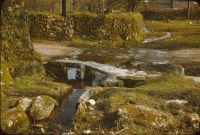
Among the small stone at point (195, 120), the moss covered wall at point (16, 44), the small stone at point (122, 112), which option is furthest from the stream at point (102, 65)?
the small stone at point (195, 120)

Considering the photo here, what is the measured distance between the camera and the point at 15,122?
368 inches

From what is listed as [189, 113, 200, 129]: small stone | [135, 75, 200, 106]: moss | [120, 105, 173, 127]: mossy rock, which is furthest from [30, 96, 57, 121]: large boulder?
[189, 113, 200, 129]: small stone

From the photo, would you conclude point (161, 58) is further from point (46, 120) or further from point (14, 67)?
point (46, 120)

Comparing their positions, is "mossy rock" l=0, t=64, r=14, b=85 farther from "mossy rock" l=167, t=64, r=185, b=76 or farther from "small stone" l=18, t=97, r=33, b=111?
"mossy rock" l=167, t=64, r=185, b=76

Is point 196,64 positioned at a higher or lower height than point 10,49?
lower

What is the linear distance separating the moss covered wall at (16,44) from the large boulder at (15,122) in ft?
15.8

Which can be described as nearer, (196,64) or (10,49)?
(10,49)

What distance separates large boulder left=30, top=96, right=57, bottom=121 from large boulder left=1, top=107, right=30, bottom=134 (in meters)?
0.42

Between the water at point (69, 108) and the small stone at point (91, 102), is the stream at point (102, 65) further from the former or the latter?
the small stone at point (91, 102)

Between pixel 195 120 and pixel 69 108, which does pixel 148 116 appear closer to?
pixel 195 120

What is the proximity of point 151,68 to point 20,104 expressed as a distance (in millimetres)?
9787

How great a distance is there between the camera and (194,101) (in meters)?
11.5

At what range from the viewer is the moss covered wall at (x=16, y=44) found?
1478 centimetres

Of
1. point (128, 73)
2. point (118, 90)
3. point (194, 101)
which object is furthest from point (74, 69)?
point (194, 101)
